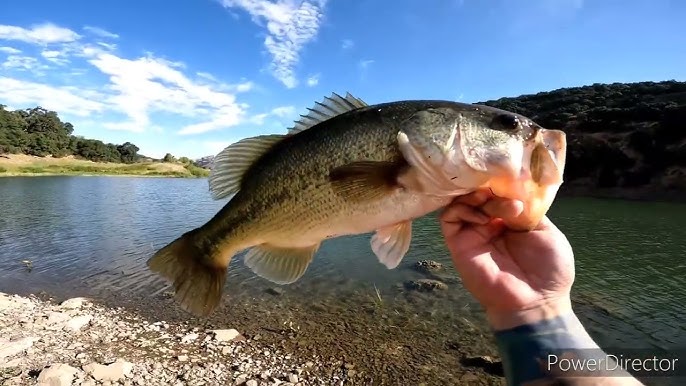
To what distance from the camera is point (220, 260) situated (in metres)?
3.22

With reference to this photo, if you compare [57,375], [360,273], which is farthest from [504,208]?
[360,273]

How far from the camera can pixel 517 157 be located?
2.49 m

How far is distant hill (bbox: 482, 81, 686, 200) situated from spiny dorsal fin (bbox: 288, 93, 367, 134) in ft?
164

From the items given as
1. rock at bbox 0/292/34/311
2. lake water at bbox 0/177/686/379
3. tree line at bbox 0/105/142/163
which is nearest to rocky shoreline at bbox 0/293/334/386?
rock at bbox 0/292/34/311

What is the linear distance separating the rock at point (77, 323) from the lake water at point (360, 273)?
218 centimetres

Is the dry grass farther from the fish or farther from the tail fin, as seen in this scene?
the fish

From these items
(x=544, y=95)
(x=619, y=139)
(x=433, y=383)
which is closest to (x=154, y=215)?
(x=433, y=383)

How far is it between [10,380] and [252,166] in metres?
6.37

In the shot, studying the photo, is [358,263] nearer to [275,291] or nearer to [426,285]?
[426,285]

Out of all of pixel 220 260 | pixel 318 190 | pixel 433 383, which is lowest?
pixel 433 383

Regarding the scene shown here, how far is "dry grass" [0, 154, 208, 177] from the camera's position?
82.3 meters

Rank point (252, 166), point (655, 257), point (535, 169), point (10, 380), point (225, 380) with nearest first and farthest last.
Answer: point (535, 169)
point (252, 166)
point (10, 380)
point (225, 380)
point (655, 257)

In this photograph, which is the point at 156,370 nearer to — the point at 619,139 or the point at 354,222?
the point at 354,222

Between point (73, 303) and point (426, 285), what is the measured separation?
9.65 metres
